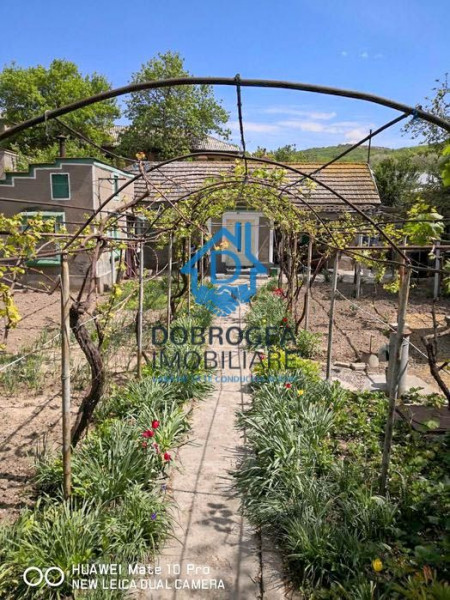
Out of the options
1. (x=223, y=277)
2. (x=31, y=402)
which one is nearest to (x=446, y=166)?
(x=31, y=402)

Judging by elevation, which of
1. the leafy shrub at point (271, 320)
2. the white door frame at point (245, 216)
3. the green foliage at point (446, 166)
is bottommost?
the leafy shrub at point (271, 320)

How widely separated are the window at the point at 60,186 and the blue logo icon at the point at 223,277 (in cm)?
410

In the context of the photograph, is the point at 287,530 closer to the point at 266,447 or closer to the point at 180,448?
the point at 266,447

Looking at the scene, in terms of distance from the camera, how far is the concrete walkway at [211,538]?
2.56 metres

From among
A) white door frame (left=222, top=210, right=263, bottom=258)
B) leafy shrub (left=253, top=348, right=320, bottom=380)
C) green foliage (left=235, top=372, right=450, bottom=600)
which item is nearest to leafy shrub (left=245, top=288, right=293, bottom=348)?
leafy shrub (left=253, top=348, right=320, bottom=380)

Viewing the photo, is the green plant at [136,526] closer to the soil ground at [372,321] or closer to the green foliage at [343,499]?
the green foliage at [343,499]

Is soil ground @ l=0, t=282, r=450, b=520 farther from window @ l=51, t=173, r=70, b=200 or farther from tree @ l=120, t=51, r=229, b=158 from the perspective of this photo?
tree @ l=120, t=51, r=229, b=158

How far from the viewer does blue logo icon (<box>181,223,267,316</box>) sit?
9.69 metres

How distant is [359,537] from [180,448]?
189cm

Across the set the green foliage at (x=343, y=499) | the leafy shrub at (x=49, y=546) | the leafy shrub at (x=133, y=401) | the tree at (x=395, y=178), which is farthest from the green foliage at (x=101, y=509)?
the tree at (x=395, y=178)

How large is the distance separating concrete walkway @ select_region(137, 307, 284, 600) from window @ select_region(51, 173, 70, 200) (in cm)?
898

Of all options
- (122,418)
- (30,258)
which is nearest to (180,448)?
(122,418)

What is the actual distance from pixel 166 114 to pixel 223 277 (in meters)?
17.7

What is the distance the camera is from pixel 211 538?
9.74 ft
